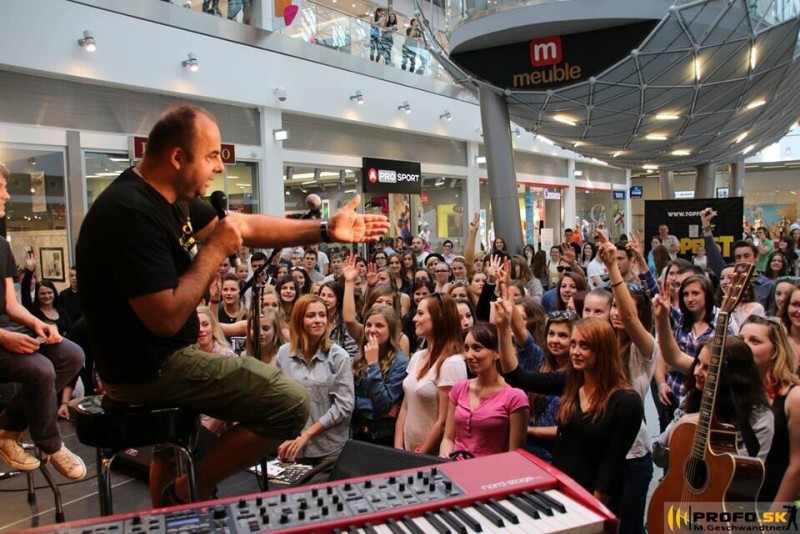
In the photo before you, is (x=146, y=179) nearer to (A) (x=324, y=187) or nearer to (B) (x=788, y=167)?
(A) (x=324, y=187)

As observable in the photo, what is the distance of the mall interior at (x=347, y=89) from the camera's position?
7422 mm

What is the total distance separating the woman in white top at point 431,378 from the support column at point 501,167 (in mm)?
5624

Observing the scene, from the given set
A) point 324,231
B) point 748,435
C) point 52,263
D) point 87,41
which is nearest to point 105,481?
point 324,231

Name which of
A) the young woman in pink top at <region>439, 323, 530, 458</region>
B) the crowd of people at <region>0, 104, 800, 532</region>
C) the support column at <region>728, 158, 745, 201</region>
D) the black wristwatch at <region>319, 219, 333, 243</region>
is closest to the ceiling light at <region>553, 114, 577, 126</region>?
the crowd of people at <region>0, 104, 800, 532</region>

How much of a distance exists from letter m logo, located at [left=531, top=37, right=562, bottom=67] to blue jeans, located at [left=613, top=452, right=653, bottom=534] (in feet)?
19.3

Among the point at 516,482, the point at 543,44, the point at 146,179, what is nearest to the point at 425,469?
the point at 516,482

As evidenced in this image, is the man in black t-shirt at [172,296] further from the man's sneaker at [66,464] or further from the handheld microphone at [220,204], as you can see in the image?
the man's sneaker at [66,464]

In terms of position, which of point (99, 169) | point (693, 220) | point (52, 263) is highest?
point (99, 169)

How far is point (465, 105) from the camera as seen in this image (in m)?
18.3

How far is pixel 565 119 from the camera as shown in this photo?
8.75 metres

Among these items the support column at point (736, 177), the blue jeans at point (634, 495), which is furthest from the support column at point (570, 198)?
the blue jeans at point (634, 495)

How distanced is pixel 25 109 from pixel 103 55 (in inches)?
56.5

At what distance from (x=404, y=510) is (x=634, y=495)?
1.88 metres

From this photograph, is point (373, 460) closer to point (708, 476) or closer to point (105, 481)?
point (105, 481)
